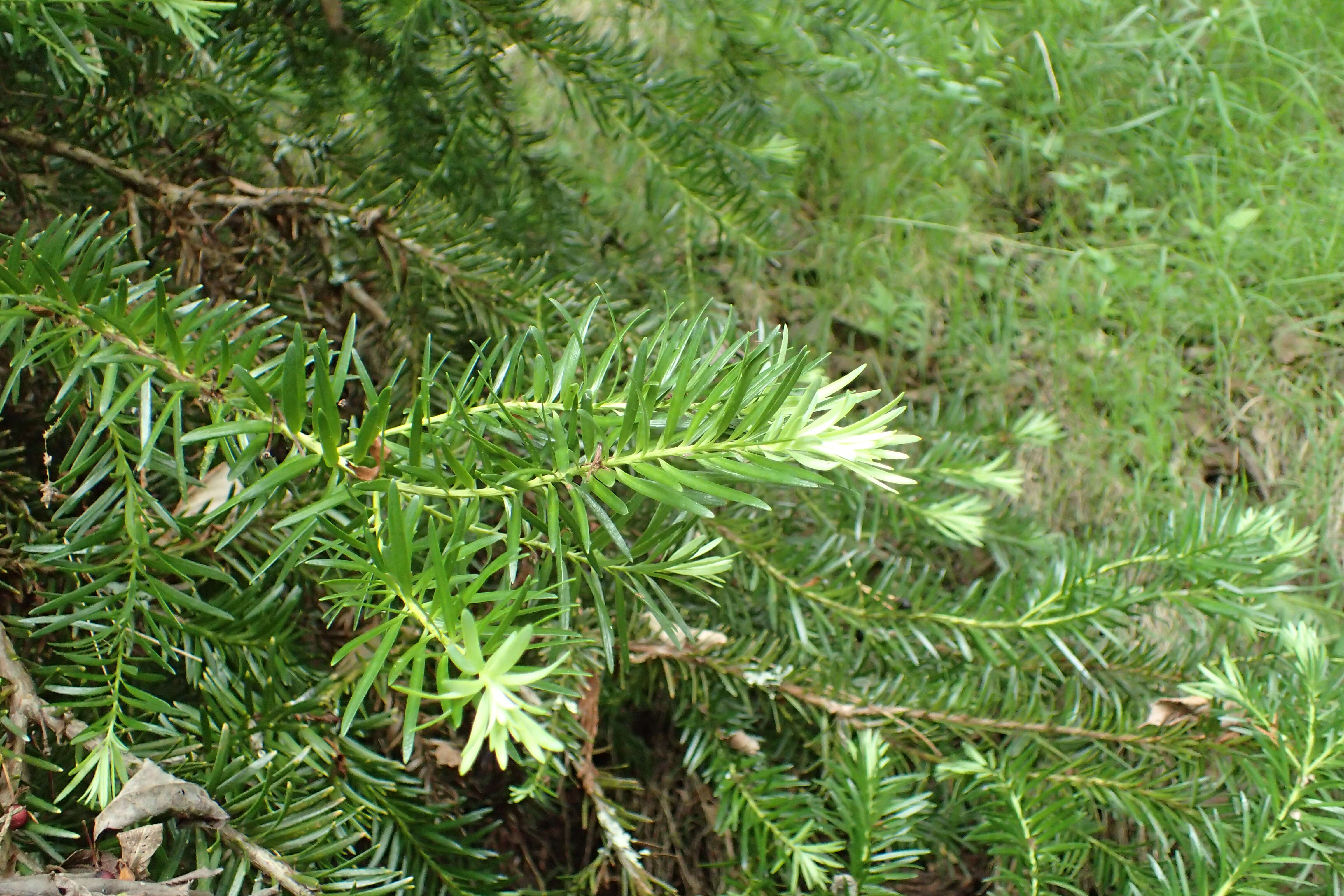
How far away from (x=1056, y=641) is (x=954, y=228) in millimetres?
1189

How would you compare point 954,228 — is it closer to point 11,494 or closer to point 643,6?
point 643,6

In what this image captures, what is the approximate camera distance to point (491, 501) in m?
0.84

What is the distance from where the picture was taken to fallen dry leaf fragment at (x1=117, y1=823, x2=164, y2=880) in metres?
0.61

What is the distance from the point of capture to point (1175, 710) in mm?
1097

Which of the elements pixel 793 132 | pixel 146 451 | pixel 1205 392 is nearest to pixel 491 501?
pixel 146 451

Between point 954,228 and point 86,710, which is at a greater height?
point 86,710

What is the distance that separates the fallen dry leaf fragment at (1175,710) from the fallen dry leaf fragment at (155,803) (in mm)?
973

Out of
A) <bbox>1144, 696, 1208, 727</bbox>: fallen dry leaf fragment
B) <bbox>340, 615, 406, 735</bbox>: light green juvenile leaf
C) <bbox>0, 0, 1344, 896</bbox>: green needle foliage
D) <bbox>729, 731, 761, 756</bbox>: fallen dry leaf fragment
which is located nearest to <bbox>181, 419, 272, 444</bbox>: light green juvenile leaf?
<bbox>0, 0, 1344, 896</bbox>: green needle foliage

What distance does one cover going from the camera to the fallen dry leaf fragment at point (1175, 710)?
3.52 feet

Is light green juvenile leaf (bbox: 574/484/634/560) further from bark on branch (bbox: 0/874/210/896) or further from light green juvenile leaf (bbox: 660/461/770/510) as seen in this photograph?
bark on branch (bbox: 0/874/210/896)

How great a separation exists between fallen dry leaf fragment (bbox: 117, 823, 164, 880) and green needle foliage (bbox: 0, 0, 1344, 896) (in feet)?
0.11

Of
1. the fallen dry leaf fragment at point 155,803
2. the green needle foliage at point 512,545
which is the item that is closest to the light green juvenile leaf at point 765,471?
the green needle foliage at point 512,545

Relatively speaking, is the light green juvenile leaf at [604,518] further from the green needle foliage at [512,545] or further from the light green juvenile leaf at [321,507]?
the light green juvenile leaf at [321,507]

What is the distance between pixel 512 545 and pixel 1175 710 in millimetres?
929
